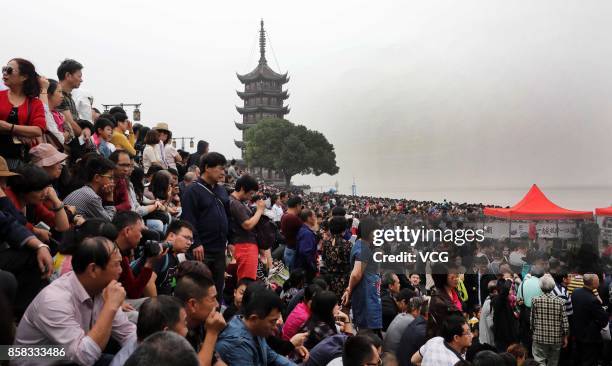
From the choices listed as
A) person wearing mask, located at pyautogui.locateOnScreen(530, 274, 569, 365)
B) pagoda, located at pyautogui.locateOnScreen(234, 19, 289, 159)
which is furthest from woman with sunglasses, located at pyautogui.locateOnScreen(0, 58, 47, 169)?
pagoda, located at pyautogui.locateOnScreen(234, 19, 289, 159)

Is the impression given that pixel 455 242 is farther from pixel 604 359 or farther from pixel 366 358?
pixel 366 358

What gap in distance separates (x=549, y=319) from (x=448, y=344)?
12.2 ft

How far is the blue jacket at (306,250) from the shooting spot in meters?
5.97

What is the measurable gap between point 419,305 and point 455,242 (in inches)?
212

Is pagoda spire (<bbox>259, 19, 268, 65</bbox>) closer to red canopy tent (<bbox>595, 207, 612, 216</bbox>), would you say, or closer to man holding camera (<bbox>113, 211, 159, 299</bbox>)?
red canopy tent (<bbox>595, 207, 612, 216</bbox>)

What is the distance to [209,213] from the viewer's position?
201 inches

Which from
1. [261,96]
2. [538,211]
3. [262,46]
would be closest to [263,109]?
[261,96]

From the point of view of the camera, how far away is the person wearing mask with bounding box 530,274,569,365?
7070mm

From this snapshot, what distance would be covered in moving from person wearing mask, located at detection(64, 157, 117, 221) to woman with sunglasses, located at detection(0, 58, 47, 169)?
0.56 metres

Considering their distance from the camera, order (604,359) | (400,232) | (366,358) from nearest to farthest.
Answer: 1. (366,358)
2. (604,359)
3. (400,232)

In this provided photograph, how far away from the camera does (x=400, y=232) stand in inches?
396

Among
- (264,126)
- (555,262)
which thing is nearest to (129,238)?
(555,262)

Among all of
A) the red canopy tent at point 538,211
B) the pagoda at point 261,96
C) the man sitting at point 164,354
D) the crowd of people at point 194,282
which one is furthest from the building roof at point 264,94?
the man sitting at point 164,354

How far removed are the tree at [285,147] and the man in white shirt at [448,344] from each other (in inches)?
A: 2184
